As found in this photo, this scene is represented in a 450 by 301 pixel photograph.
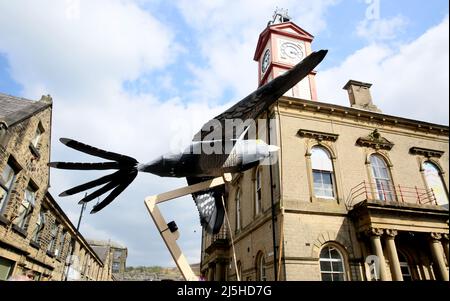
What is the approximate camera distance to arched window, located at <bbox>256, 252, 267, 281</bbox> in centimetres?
1090

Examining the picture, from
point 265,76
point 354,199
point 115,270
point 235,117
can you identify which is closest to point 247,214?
point 354,199

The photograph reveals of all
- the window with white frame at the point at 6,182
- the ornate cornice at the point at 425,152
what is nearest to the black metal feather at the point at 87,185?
the window with white frame at the point at 6,182

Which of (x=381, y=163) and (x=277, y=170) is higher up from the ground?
(x=381, y=163)

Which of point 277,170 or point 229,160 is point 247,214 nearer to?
point 277,170

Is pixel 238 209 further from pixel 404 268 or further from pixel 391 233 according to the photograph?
pixel 404 268

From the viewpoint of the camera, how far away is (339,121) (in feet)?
40.4

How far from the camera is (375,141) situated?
481 inches

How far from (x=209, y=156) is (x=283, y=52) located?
15.9 m

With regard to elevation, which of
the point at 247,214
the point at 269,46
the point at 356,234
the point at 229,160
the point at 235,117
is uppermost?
the point at 269,46

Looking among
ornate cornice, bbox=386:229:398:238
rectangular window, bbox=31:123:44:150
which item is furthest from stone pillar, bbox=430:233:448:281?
rectangular window, bbox=31:123:44:150

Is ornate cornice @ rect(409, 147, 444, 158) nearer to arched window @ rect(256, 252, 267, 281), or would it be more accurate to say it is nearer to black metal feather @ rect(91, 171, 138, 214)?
arched window @ rect(256, 252, 267, 281)

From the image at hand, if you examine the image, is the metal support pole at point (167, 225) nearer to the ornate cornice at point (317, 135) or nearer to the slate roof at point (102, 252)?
the ornate cornice at point (317, 135)

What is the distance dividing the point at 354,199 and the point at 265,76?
32.4ft

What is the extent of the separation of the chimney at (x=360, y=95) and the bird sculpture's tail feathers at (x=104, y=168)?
12910 mm
